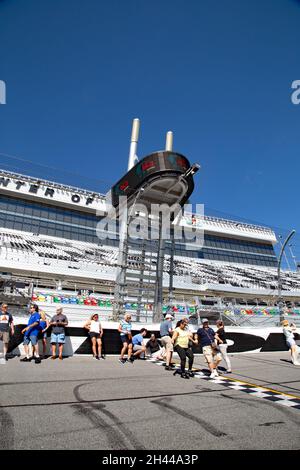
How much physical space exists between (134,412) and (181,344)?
11.4 feet

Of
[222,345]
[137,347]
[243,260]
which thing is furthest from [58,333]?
[243,260]

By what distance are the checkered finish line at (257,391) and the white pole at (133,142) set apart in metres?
13.0

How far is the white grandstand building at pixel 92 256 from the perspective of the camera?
26.0 meters

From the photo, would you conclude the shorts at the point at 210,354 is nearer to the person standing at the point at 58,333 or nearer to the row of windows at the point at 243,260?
the person standing at the point at 58,333

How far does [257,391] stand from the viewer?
5.93 meters

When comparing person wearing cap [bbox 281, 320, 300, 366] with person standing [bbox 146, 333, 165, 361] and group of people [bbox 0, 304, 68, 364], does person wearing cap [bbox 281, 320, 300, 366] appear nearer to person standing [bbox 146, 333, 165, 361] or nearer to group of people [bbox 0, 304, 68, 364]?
person standing [bbox 146, 333, 165, 361]

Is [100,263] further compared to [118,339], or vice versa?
[100,263]

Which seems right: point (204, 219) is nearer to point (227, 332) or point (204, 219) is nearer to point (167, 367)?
point (227, 332)

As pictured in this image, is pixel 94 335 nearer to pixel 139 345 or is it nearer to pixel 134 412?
pixel 139 345

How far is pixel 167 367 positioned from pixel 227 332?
5201 millimetres


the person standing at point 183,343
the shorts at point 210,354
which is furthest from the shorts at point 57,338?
the shorts at point 210,354
